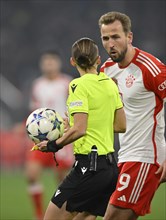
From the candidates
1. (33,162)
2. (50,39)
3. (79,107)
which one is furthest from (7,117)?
(79,107)

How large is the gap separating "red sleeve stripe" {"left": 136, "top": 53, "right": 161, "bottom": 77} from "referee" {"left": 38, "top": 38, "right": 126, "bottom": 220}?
1.74ft

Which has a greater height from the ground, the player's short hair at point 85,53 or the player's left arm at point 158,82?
the player's short hair at point 85,53

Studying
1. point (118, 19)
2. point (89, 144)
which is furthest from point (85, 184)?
point (118, 19)

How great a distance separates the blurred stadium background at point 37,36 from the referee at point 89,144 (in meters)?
10.9

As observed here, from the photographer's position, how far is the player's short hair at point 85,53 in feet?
→ 20.1

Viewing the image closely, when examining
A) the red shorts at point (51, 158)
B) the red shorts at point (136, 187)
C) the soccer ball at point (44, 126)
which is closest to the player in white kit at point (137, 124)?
the red shorts at point (136, 187)

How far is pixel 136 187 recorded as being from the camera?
6.71 meters

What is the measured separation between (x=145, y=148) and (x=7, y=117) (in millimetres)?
11749

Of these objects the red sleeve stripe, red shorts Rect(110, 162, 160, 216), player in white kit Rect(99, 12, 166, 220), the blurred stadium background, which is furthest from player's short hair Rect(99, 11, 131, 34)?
the blurred stadium background

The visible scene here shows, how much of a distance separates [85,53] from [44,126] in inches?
27.4

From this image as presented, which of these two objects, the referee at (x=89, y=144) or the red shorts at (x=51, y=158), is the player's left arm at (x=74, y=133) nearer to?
the referee at (x=89, y=144)

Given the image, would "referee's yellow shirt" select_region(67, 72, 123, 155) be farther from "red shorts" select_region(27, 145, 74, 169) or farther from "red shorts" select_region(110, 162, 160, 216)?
"red shorts" select_region(27, 145, 74, 169)

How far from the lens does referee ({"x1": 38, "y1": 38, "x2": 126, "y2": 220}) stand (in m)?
6.10

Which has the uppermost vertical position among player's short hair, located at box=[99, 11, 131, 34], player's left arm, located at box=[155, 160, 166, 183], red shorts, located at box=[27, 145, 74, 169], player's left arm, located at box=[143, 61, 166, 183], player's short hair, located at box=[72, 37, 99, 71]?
player's short hair, located at box=[99, 11, 131, 34]
